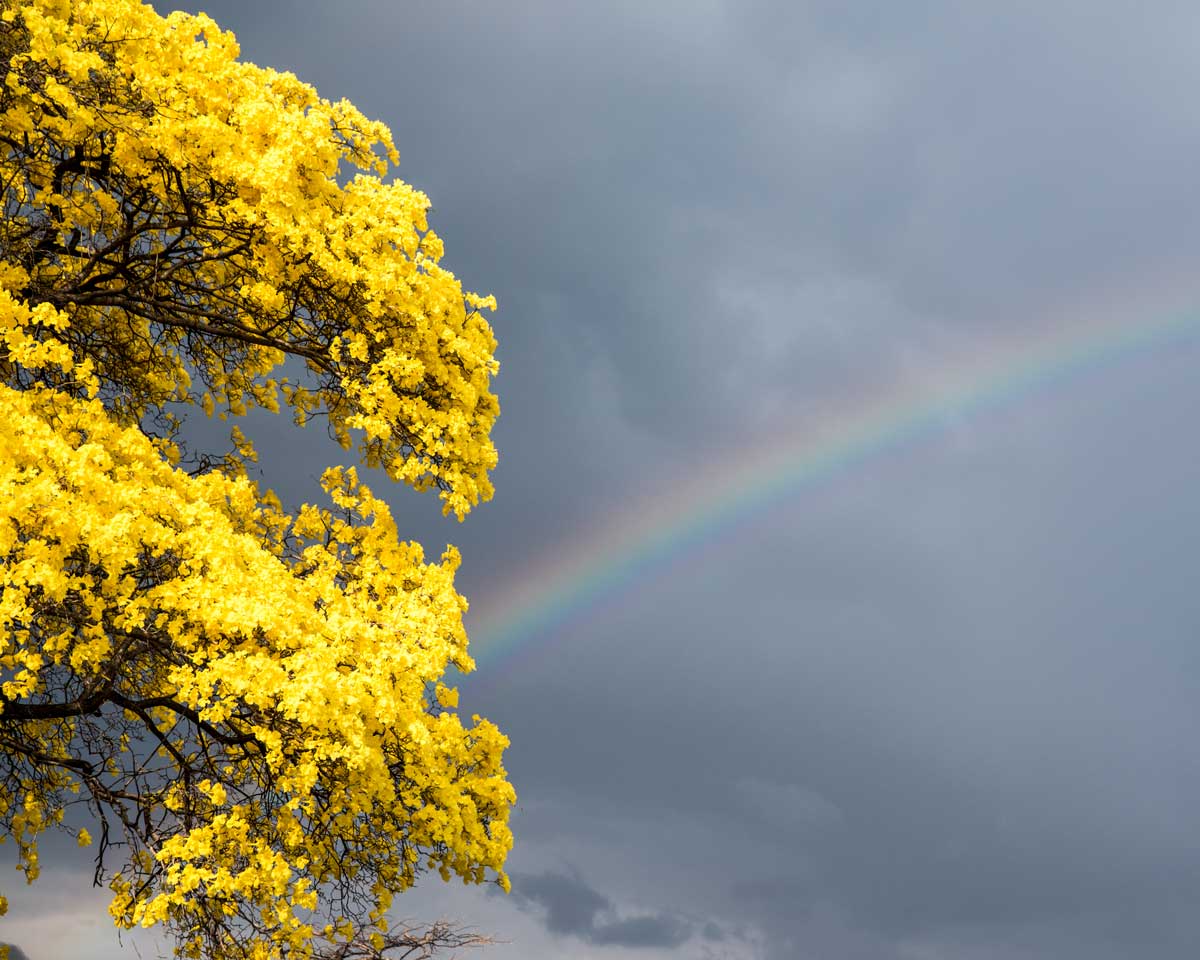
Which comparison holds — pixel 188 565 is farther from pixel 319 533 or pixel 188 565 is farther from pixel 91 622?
pixel 319 533

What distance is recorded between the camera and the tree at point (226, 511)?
9.70 m

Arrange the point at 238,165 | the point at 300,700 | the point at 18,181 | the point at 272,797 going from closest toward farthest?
the point at 300,700 → the point at 272,797 → the point at 238,165 → the point at 18,181

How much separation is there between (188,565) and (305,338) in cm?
399

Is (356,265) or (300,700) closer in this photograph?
(300,700)

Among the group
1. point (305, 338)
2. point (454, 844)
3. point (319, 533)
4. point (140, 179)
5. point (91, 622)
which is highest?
point (140, 179)

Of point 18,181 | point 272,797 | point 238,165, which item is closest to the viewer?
point 272,797

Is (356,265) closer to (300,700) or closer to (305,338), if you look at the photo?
(305,338)

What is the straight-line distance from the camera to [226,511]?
12656 millimetres

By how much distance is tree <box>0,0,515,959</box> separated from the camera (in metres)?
9.70

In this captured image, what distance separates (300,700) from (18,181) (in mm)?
7027

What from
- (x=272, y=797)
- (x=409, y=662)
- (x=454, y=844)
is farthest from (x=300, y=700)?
(x=454, y=844)

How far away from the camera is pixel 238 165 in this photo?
11.7 m

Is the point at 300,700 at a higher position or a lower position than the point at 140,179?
lower

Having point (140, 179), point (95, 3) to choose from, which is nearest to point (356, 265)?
point (140, 179)
